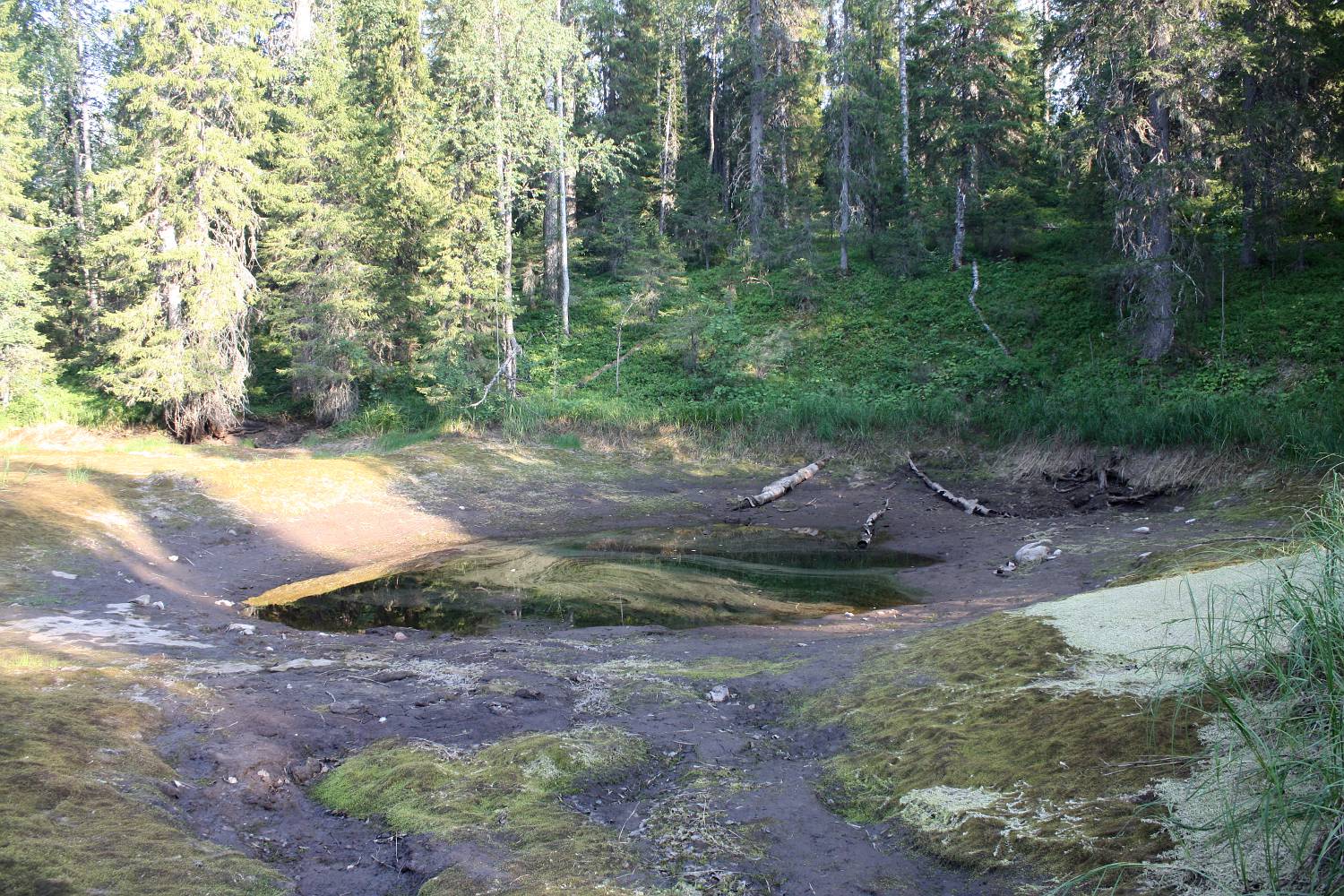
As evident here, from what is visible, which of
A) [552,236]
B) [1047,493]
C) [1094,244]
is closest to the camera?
[1047,493]

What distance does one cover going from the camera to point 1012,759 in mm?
3729

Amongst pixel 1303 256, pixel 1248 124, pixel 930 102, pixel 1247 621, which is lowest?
pixel 1247 621

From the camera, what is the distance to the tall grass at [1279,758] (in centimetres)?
222

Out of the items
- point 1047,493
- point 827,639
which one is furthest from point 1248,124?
point 827,639

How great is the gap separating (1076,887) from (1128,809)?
17.7 inches

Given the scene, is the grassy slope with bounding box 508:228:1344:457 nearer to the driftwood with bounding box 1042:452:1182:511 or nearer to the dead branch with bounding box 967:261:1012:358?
the dead branch with bounding box 967:261:1012:358

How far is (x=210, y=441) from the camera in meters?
23.3

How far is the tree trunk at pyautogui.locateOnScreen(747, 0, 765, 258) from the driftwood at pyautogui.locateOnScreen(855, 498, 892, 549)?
18874 millimetres

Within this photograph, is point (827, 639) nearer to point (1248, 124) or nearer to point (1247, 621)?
point (1247, 621)

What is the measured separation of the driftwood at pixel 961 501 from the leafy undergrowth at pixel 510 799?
1225 centimetres

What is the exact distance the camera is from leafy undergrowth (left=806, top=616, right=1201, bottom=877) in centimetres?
302

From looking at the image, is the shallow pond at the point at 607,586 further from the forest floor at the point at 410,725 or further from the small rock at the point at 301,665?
the small rock at the point at 301,665

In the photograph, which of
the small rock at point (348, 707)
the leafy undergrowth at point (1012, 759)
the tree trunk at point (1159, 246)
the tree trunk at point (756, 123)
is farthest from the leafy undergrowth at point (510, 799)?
the tree trunk at point (756, 123)

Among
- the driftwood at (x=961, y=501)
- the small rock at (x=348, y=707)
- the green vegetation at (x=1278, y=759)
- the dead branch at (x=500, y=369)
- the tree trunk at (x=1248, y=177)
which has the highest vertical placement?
the tree trunk at (x=1248, y=177)
